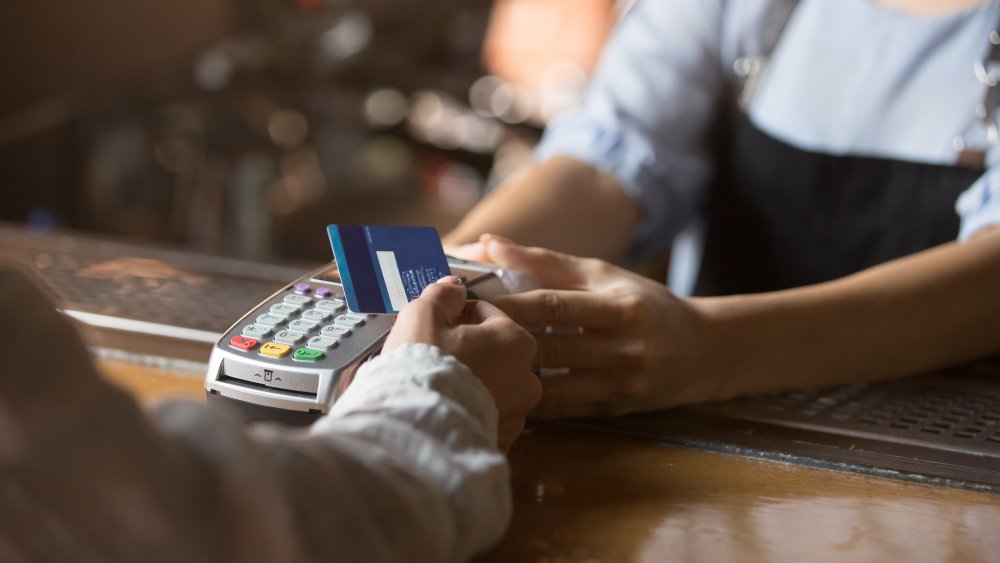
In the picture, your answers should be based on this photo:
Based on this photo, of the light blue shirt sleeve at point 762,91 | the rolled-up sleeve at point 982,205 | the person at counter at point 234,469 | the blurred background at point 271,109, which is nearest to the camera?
the person at counter at point 234,469

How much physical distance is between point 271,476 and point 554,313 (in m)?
0.25

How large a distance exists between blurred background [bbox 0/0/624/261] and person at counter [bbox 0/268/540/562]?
0.56 metres

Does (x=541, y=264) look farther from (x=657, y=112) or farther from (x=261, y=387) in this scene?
(x=657, y=112)

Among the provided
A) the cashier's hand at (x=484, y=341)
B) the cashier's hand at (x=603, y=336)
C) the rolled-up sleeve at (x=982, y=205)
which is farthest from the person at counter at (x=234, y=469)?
the rolled-up sleeve at (x=982, y=205)

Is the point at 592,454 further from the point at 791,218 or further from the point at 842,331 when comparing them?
the point at 791,218

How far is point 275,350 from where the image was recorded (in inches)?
18.9

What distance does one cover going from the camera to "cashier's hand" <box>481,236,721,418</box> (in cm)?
55

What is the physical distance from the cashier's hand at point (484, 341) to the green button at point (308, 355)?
0.12 feet

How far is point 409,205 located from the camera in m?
2.24

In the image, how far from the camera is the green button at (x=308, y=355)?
0.47 m

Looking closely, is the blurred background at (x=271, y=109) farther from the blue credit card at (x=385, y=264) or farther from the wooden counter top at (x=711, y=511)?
the wooden counter top at (x=711, y=511)

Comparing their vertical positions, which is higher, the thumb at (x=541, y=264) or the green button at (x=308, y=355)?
the thumb at (x=541, y=264)

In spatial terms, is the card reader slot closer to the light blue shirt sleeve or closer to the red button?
the red button

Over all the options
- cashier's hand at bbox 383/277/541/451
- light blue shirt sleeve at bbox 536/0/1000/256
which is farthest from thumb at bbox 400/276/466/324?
light blue shirt sleeve at bbox 536/0/1000/256
